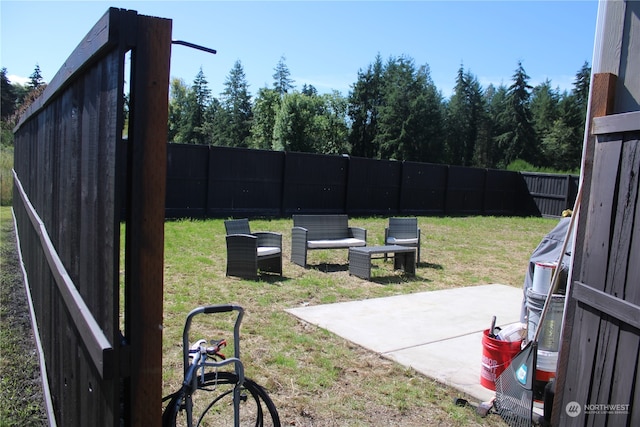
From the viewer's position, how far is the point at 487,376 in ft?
13.4

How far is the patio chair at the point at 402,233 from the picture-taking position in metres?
9.83

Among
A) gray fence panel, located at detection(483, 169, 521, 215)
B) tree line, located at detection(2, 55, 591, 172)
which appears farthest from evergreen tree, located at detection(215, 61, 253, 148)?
gray fence panel, located at detection(483, 169, 521, 215)

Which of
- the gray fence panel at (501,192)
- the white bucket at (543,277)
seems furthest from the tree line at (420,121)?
the white bucket at (543,277)

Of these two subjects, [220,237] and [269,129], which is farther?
[269,129]

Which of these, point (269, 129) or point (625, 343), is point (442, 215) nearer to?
point (625, 343)

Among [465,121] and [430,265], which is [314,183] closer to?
[430,265]

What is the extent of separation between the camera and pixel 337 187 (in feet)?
60.0

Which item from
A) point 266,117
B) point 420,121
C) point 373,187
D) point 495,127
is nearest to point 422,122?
point 420,121

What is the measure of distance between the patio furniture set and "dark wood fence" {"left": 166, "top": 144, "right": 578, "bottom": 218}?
21.5 ft

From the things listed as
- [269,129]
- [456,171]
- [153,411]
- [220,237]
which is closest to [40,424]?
[153,411]

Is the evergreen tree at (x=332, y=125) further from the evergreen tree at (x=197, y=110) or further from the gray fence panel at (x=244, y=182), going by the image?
the gray fence panel at (x=244, y=182)

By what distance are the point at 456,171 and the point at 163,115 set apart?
21424 millimetres

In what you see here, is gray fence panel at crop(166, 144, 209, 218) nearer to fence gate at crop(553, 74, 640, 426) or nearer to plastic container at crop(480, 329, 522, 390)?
→ plastic container at crop(480, 329, 522, 390)

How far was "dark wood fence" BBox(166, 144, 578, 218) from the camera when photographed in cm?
1517
